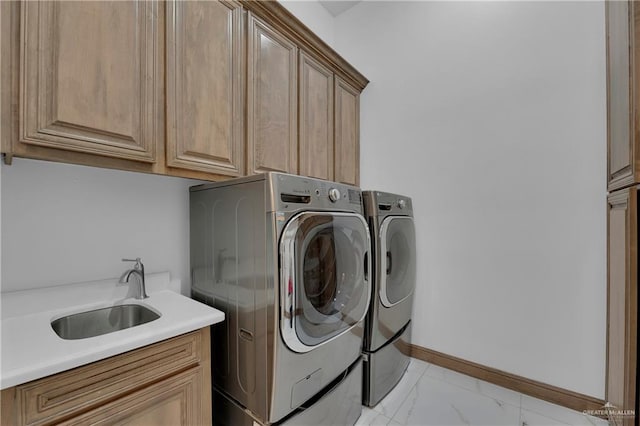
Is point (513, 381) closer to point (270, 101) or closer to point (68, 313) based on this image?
point (270, 101)

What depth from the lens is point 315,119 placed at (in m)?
2.10

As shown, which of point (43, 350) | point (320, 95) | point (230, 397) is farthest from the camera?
point (320, 95)

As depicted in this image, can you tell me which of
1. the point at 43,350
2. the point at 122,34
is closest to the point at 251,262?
the point at 43,350

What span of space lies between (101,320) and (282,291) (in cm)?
91

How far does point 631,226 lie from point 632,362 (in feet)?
1.59

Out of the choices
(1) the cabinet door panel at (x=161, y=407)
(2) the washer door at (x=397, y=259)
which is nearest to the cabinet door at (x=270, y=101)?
(2) the washer door at (x=397, y=259)

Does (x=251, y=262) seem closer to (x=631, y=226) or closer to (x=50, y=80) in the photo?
(x=50, y=80)

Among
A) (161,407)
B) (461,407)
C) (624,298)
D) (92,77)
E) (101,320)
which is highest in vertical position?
(92,77)

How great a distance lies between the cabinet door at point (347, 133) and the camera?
2338 millimetres

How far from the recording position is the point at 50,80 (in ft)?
3.01

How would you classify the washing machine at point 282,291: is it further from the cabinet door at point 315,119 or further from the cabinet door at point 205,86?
A: the cabinet door at point 315,119

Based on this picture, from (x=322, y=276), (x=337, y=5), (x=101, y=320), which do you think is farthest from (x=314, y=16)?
(x=101, y=320)

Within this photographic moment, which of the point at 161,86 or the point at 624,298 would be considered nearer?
the point at 624,298

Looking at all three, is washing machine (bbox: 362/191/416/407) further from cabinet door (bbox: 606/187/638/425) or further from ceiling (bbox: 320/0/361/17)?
ceiling (bbox: 320/0/361/17)
